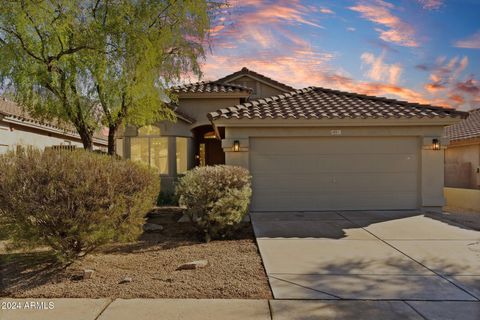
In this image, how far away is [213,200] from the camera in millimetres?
7152

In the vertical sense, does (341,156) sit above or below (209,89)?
below

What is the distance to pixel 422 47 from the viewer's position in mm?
12492

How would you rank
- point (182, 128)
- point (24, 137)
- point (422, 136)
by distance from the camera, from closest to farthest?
1. point (422, 136)
2. point (182, 128)
3. point (24, 137)

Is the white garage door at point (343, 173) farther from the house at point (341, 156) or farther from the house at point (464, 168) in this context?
the house at point (464, 168)

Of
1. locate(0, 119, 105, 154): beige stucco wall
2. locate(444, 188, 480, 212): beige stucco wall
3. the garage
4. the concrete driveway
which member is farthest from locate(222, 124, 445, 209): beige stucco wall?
locate(0, 119, 105, 154): beige stucco wall

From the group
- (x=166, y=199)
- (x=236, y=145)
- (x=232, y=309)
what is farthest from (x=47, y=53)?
(x=232, y=309)

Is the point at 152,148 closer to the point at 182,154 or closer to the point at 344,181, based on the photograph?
the point at 182,154

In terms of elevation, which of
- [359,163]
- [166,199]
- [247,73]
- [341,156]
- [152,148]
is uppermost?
[247,73]

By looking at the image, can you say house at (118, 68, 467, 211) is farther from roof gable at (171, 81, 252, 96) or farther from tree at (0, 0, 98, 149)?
roof gable at (171, 81, 252, 96)

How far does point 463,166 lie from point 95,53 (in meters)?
15.7

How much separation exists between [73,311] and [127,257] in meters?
2.14

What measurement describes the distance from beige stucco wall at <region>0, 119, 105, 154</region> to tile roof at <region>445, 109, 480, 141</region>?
17795mm

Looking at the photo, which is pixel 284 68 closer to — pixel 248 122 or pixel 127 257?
pixel 248 122

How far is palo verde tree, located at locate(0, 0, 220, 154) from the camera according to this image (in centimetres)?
804
